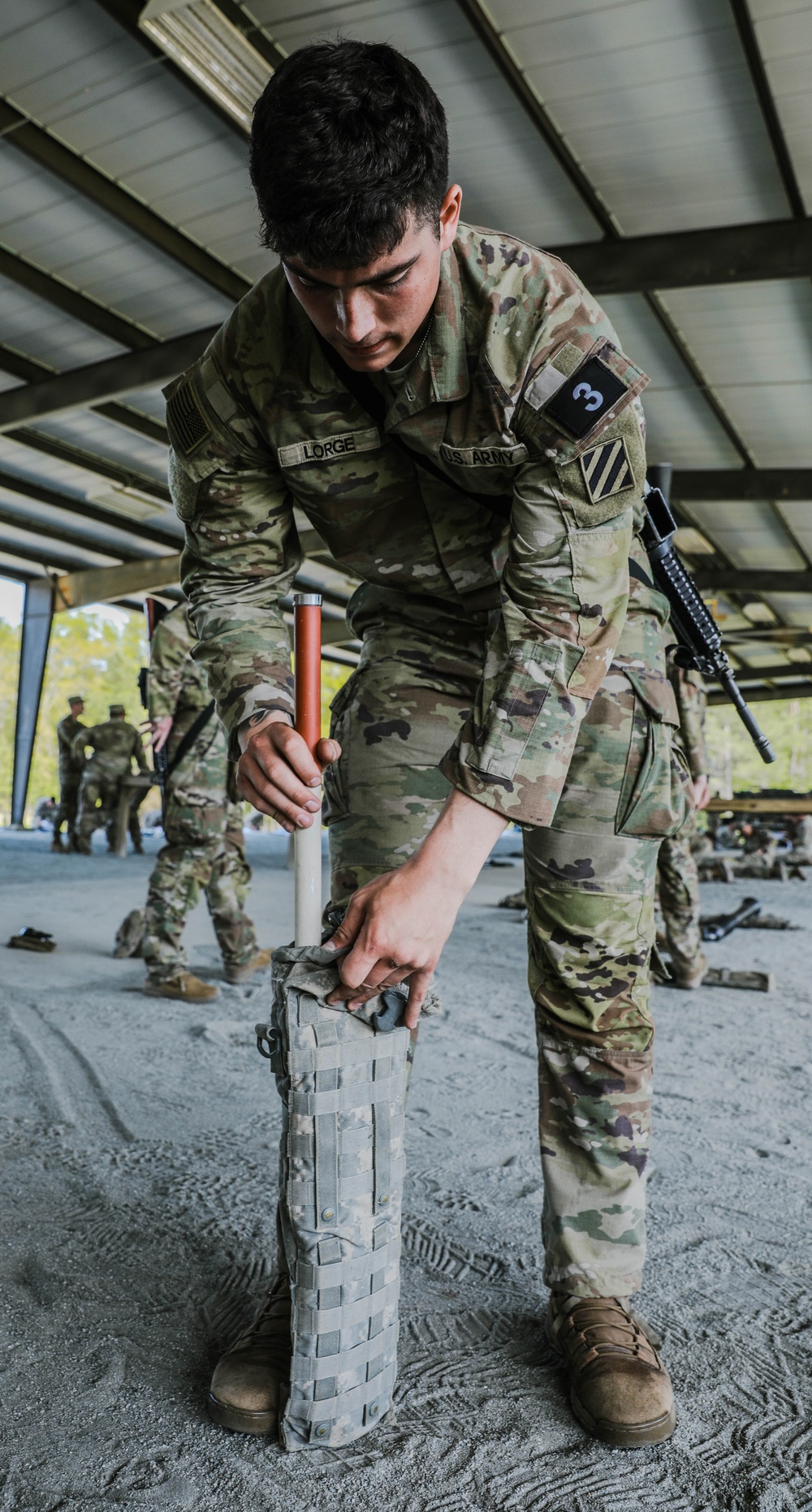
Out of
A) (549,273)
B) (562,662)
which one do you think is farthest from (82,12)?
(562,662)

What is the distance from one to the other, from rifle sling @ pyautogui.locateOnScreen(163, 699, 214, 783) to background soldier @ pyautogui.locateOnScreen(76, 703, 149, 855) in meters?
6.51

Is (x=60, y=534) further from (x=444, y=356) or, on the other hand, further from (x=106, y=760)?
(x=444, y=356)

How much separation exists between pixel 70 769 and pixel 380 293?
10.4m

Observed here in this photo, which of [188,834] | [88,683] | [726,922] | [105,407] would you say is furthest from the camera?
[88,683]

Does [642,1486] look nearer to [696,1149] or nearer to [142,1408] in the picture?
[142,1408]

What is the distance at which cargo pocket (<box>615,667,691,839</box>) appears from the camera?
143 centimetres

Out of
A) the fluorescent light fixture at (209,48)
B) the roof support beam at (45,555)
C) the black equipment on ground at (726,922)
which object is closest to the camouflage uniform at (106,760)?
the roof support beam at (45,555)

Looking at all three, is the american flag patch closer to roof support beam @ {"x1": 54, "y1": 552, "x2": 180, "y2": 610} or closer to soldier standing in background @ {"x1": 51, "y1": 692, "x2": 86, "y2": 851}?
soldier standing in background @ {"x1": 51, "y1": 692, "x2": 86, "y2": 851}

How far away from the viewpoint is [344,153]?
1.02m

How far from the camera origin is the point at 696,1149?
2.20 meters

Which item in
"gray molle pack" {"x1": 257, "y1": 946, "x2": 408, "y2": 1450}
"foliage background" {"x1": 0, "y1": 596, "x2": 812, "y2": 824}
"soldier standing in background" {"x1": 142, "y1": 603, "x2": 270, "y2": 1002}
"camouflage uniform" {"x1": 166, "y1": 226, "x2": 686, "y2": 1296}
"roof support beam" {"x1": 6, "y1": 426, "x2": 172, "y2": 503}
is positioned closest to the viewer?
"gray molle pack" {"x1": 257, "y1": 946, "x2": 408, "y2": 1450}

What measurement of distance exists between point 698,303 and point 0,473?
7305 millimetres

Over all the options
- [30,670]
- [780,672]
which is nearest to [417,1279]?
[30,670]

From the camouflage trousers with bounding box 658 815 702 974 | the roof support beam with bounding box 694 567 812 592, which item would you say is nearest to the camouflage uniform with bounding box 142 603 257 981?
the camouflage trousers with bounding box 658 815 702 974
